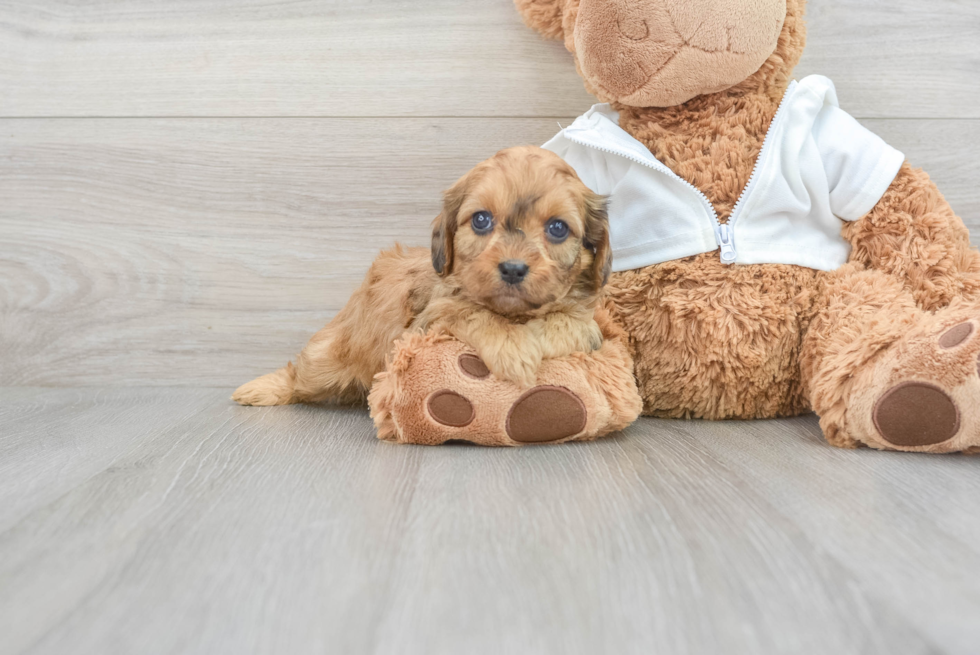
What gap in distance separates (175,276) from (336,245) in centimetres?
45

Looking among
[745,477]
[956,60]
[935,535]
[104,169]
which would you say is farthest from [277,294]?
[956,60]

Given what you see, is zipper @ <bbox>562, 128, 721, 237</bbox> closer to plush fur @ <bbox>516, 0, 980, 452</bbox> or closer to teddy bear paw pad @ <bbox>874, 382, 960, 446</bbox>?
plush fur @ <bbox>516, 0, 980, 452</bbox>

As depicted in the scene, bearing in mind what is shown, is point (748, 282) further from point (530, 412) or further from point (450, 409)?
point (450, 409)

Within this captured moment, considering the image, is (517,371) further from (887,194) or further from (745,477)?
(887,194)

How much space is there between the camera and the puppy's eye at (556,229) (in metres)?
1.27

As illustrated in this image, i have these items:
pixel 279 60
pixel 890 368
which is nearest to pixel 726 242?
pixel 890 368

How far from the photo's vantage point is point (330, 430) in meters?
1.50

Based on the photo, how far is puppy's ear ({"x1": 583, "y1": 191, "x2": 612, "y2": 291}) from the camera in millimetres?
1340

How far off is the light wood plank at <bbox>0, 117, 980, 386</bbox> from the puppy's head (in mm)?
615

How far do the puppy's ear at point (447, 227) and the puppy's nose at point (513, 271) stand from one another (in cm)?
17

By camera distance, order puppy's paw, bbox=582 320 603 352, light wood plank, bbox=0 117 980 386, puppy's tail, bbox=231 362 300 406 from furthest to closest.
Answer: light wood plank, bbox=0 117 980 386 → puppy's tail, bbox=231 362 300 406 → puppy's paw, bbox=582 320 603 352

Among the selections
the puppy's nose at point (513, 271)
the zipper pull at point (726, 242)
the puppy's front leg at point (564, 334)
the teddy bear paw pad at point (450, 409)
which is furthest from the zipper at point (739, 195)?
the teddy bear paw pad at point (450, 409)

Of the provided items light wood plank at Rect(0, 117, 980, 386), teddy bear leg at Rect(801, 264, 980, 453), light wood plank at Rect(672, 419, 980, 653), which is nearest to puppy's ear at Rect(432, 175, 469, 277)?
light wood plank at Rect(672, 419, 980, 653)

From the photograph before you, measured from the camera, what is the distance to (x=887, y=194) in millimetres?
1453
